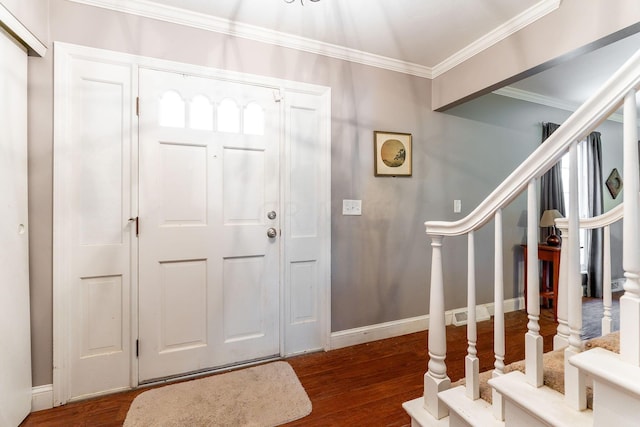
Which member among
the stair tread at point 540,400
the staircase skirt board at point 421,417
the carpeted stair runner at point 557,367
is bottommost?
the staircase skirt board at point 421,417

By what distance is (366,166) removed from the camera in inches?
95.8

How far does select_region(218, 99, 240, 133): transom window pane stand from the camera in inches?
78.2

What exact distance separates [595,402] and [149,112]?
2.40 metres

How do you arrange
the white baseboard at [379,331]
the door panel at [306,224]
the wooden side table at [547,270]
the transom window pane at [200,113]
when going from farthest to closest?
the wooden side table at [547,270] < the white baseboard at [379,331] < the door panel at [306,224] < the transom window pane at [200,113]

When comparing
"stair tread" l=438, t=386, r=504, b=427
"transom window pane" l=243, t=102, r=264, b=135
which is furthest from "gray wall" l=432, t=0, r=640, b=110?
"stair tread" l=438, t=386, r=504, b=427

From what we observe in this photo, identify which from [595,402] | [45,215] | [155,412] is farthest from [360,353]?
[45,215]

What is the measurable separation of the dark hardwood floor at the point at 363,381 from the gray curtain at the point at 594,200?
1.63 m

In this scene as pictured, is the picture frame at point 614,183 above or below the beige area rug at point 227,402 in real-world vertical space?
above

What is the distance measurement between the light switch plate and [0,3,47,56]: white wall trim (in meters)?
2.07

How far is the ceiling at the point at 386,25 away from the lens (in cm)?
179

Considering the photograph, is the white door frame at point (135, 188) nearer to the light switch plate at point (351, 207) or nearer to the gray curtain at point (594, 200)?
the light switch plate at point (351, 207)

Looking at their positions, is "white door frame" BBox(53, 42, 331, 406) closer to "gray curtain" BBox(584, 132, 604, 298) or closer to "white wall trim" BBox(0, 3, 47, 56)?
"white wall trim" BBox(0, 3, 47, 56)

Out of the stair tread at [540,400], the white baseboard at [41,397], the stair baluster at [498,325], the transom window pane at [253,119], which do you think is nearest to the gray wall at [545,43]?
the stair baluster at [498,325]

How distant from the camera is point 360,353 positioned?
7.41 feet
